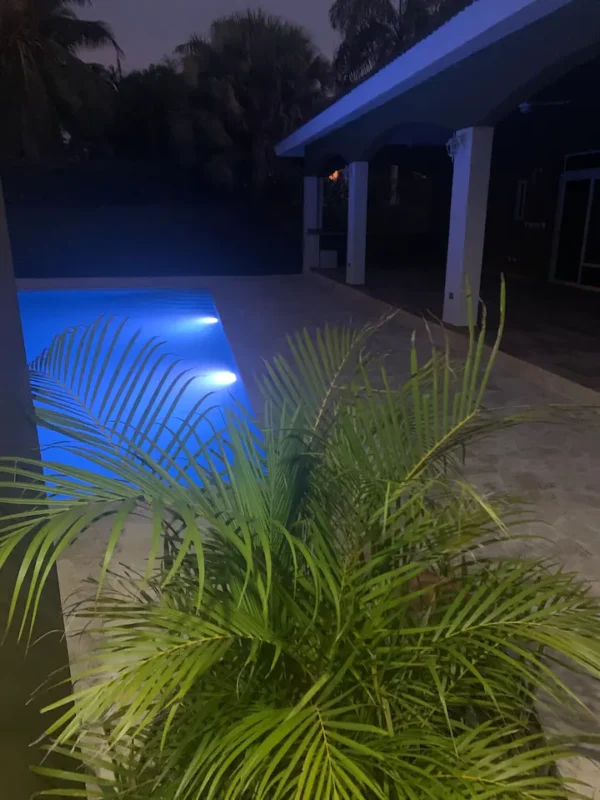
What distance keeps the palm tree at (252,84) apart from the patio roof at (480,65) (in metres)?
10.7

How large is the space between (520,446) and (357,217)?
807cm

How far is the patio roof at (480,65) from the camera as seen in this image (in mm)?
5191

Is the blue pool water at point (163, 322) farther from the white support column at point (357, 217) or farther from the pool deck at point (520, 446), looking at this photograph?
the white support column at point (357, 217)

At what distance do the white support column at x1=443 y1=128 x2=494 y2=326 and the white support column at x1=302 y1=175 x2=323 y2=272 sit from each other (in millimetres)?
7462

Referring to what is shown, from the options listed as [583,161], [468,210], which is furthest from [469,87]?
[583,161]

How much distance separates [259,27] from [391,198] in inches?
434

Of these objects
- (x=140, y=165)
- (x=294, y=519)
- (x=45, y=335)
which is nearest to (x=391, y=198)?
(x=140, y=165)

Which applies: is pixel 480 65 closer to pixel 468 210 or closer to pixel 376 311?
pixel 468 210

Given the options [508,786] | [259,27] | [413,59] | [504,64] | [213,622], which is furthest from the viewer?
[259,27]

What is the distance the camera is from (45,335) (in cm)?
1047

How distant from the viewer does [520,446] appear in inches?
173

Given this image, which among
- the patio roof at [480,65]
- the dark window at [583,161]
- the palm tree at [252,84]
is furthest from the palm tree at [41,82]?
Answer: the dark window at [583,161]

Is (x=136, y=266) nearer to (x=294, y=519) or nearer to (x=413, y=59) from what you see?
(x=413, y=59)

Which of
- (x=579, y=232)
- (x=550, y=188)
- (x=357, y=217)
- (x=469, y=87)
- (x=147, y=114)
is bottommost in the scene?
(x=579, y=232)
